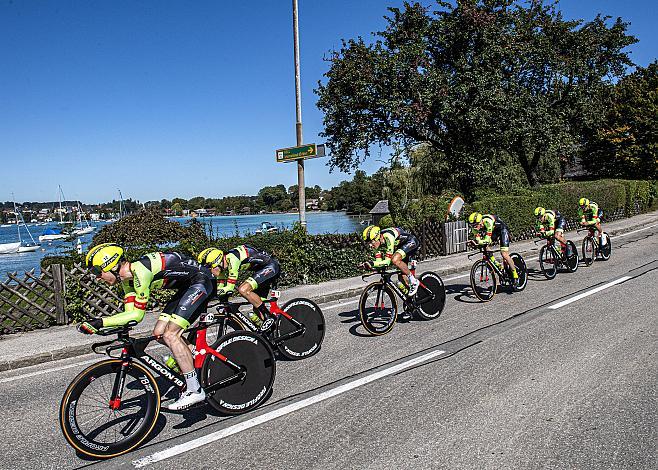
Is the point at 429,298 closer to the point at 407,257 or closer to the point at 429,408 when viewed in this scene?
the point at 407,257

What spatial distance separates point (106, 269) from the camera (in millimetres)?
4363

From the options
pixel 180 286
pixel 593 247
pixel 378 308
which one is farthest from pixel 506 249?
pixel 180 286

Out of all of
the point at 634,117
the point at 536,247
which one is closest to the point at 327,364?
the point at 536,247

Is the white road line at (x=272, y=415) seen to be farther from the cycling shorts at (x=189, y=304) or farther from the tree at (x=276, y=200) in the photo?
the tree at (x=276, y=200)

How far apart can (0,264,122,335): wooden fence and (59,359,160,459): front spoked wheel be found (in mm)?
5307

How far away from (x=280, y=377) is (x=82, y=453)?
2298 millimetres

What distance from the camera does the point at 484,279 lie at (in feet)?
34.1

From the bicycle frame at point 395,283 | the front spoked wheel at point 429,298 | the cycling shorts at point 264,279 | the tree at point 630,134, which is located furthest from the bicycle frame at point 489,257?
the tree at point 630,134

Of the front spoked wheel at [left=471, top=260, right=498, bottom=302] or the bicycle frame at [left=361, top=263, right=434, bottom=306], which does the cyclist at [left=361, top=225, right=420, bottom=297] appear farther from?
the front spoked wheel at [left=471, top=260, right=498, bottom=302]

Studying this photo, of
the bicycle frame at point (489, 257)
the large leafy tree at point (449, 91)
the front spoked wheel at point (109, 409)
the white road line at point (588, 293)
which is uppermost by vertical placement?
the large leafy tree at point (449, 91)

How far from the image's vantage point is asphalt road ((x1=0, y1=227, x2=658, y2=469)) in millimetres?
3961

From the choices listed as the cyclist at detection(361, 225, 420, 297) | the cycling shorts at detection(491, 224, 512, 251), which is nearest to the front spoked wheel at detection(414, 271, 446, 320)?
the cyclist at detection(361, 225, 420, 297)

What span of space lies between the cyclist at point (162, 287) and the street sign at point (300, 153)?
26.2 ft

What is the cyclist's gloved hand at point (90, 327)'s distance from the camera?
4.03m
